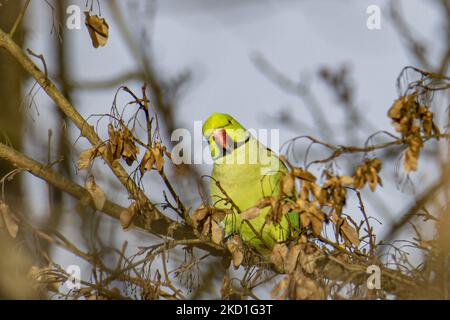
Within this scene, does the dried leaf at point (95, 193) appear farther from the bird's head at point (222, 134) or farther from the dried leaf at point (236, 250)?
the bird's head at point (222, 134)

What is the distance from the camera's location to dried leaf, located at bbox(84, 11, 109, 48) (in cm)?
309

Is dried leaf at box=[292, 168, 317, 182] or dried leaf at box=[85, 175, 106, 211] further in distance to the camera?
dried leaf at box=[85, 175, 106, 211]

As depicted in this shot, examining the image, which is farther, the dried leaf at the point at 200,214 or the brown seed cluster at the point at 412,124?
the dried leaf at the point at 200,214

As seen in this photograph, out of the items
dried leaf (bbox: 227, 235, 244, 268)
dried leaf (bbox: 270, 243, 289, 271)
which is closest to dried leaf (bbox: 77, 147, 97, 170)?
dried leaf (bbox: 227, 235, 244, 268)

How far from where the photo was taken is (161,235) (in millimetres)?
3309

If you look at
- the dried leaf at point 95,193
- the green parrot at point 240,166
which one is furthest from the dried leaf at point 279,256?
the green parrot at point 240,166

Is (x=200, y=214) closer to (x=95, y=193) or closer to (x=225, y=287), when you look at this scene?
(x=225, y=287)

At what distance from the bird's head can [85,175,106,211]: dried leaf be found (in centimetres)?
142

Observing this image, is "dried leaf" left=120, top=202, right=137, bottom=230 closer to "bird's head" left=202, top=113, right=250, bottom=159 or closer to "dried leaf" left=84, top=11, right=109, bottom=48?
"dried leaf" left=84, top=11, right=109, bottom=48

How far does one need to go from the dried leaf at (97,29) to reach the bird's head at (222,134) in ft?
4.33

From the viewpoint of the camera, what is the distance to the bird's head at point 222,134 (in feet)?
14.2

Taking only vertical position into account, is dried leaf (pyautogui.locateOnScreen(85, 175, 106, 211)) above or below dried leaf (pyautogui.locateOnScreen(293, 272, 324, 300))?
above

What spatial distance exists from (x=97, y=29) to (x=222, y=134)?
55.4 inches

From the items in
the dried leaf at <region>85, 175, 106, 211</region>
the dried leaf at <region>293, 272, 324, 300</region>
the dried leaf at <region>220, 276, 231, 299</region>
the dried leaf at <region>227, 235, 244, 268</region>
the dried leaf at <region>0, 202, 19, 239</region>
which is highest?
the dried leaf at <region>85, 175, 106, 211</region>
